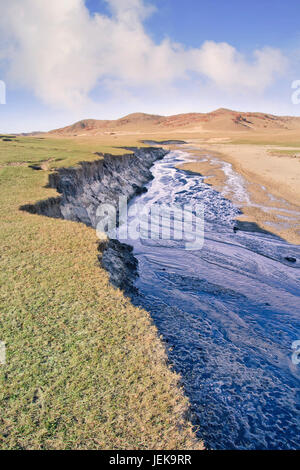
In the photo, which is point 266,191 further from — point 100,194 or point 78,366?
point 78,366

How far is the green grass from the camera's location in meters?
4.12

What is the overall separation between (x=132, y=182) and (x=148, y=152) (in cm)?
3153

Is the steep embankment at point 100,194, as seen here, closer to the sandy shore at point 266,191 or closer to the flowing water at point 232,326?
the flowing water at point 232,326

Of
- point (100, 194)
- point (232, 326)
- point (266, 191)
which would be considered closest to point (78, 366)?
point (232, 326)

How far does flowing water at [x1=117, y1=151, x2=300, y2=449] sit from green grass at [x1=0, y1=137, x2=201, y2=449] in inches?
56.4

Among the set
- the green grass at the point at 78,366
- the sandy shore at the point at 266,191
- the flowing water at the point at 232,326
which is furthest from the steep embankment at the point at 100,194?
the sandy shore at the point at 266,191

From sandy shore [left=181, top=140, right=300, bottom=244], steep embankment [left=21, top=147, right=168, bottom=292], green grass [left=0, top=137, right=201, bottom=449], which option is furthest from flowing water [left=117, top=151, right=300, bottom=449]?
sandy shore [left=181, top=140, right=300, bottom=244]

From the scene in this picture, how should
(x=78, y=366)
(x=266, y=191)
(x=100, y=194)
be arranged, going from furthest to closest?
(x=266, y=191) → (x=100, y=194) → (x=78, y=366)

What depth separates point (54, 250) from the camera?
28.5 feet

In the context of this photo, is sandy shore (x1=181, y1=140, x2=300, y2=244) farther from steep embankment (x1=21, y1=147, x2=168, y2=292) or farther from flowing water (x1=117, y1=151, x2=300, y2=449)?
steep embankment (x1=21, y1=147, x2=168, y2=292)

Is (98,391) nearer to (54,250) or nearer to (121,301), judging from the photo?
(121,301)

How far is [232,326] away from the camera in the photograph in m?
9.84

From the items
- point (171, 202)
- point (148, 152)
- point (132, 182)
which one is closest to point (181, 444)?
point (171, 202)

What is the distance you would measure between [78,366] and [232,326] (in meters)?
6.59
